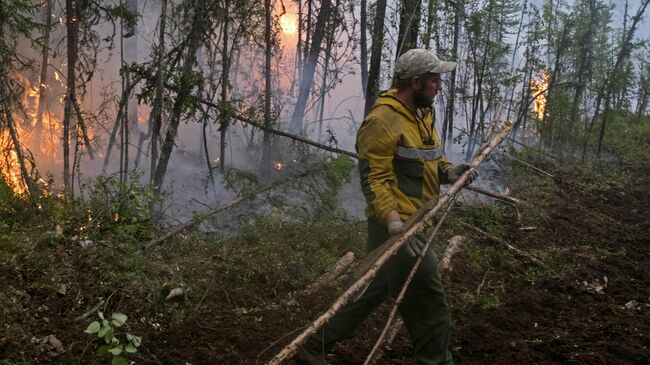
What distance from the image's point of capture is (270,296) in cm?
550

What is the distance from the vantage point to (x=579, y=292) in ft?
19.8

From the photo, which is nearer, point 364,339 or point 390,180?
point 390,180

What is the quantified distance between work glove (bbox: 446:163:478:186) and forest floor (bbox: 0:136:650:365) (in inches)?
59.2

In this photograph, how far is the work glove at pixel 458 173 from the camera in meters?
3.80

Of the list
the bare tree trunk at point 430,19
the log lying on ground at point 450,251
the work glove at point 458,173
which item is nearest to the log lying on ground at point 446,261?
the log lying on ground at point 450,251

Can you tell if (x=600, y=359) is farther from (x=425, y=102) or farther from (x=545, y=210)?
(x=545, y=210)

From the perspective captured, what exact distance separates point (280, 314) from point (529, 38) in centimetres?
1473

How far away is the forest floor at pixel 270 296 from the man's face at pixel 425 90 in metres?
1.95

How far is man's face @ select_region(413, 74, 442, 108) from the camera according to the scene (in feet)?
11.7

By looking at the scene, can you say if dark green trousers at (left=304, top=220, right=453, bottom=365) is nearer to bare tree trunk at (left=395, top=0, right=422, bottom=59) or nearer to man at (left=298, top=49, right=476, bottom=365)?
man at (left=298, top=49, right=476, bottom=365)

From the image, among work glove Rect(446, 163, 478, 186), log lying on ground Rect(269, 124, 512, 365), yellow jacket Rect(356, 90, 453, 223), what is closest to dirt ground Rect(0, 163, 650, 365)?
log lying on ground Rect(269, 124, 512, 365)

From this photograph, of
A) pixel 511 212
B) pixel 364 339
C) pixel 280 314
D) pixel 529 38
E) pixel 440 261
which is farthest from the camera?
pixel 529 38

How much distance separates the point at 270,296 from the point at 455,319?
6.30ft

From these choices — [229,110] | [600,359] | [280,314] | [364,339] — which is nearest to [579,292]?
[600,359]
